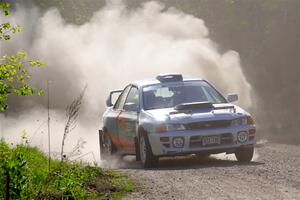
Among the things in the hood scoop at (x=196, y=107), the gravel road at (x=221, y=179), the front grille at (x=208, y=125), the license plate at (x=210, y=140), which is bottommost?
the gravel road at (x=221, y=179)

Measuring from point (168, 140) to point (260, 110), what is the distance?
20505mm

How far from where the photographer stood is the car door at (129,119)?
14219 millimetres

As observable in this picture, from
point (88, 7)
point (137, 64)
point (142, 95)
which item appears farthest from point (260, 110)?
point (142, 95)

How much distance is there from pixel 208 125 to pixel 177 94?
1353 millimetres

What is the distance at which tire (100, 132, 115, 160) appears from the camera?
15642mm

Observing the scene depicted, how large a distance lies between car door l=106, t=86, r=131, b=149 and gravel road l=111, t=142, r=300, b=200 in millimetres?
1197

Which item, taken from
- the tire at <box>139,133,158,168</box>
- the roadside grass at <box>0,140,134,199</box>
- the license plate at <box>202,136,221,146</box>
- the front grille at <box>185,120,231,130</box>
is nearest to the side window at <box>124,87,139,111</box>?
the tire at <box>139,133,158,168</box>

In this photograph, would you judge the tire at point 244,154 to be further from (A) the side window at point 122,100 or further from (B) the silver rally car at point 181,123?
(A) the side window at point 122,100

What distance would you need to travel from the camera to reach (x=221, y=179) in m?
10.7

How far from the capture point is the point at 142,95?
14.5 m

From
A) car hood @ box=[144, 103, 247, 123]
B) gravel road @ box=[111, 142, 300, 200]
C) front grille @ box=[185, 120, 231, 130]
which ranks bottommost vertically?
gravel road @ box=[111, 142, 300, 200]

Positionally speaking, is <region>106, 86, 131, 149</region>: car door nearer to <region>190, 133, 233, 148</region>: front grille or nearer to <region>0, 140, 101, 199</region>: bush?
<region>190, 133, 233, 148</region>: front grille

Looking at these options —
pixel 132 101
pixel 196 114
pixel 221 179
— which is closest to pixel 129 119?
pixel 132 101

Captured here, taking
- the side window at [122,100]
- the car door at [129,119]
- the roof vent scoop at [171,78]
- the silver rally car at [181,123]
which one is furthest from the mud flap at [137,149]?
the side window at [122,100]
